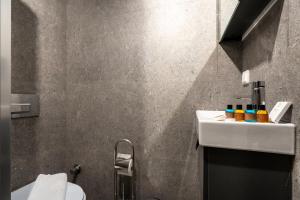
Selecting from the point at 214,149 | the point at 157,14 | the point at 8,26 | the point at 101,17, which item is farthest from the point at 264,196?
the point at 101,17

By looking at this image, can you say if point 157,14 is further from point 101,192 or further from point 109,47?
point 101,192

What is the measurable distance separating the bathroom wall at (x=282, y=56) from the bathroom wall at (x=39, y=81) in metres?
1.52

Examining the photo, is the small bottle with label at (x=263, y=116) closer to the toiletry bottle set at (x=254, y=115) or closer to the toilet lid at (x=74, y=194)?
the toiletry bottle set at (x=254, y=115)

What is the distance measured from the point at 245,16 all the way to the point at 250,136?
25.8 inches

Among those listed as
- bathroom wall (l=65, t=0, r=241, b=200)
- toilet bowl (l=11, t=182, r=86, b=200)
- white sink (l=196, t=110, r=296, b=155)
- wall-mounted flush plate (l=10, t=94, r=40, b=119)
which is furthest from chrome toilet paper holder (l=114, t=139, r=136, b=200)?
white sink (l=196, t=110, r=296, b=155)

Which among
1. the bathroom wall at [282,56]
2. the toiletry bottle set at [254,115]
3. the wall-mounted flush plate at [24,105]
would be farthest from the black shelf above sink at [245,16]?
the wall-mounted flush plate at [24,105]

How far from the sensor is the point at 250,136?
643 millimetres

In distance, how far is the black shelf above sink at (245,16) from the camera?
833mm

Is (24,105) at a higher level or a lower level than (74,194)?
higher

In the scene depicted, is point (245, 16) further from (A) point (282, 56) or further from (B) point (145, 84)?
(B) point (145, 84)

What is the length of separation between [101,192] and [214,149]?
128 centimetres

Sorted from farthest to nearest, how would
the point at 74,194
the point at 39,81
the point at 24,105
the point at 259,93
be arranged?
the point at 39,81 < the point at 24,105 < the point at 74,194 < the point at 259,93

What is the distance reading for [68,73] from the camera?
1.72 metres

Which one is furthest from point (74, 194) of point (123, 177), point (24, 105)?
point (24, 105)
